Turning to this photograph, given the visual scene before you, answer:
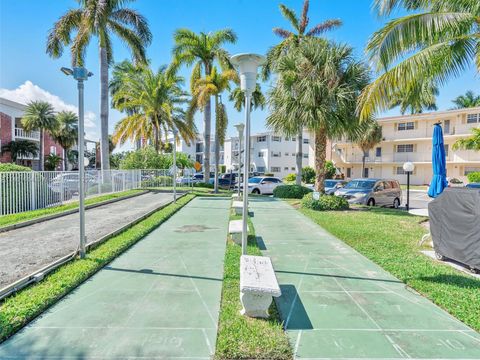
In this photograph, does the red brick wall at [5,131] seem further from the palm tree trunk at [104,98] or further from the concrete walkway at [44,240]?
the concrete walkway at [44,240]

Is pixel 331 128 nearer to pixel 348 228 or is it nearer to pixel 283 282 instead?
pixel 348 228

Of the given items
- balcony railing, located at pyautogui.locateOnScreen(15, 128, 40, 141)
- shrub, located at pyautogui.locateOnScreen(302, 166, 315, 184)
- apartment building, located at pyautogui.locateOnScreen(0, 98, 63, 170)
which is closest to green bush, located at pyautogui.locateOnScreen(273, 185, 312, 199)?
shrub, located at pyautogui.locateOnScreen(302, 166, 315, 184)

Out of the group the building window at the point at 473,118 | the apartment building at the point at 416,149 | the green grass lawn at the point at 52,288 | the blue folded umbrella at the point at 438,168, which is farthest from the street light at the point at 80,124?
the building window at the point at 473,118

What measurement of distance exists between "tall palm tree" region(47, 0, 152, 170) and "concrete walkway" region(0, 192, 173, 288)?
34.7 feet

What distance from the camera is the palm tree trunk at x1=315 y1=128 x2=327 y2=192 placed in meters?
14.1

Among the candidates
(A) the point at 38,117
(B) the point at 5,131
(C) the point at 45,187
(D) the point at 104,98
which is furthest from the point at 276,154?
(C) the point at 45,187

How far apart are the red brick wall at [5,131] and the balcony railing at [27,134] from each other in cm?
148

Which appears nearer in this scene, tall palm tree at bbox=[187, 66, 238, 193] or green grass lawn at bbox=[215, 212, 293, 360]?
green grass lawn at bbox=[215, 212, 293, 360]

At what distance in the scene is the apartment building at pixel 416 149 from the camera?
34.1 meters

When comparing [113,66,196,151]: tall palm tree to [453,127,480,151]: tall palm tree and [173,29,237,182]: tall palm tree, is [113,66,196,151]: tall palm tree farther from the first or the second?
[453,127,480,151]: tall palm tree

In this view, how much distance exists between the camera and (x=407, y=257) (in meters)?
6.75

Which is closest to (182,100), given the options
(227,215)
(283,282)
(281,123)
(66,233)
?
(281,123)

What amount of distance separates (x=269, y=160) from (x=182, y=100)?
22070mm

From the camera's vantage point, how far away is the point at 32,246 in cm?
718
